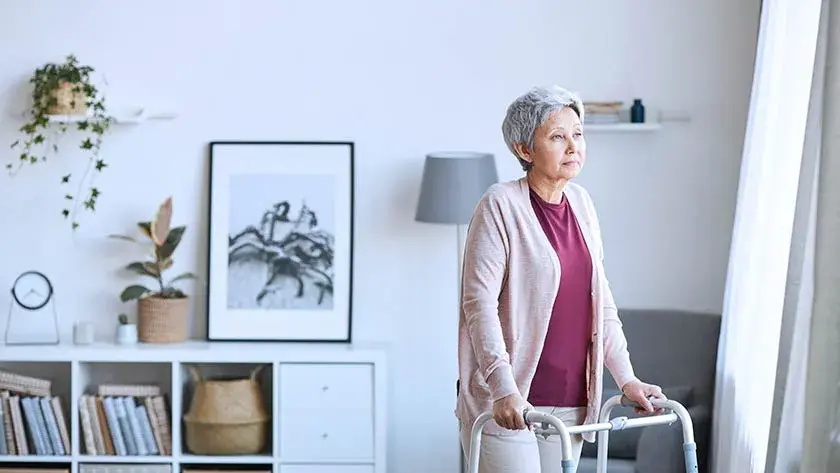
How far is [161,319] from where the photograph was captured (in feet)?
15.4

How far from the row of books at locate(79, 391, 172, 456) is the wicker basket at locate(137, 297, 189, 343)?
0.85 feet

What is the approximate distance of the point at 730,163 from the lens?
4770 mm

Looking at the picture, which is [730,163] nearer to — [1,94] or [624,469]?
[624,469]

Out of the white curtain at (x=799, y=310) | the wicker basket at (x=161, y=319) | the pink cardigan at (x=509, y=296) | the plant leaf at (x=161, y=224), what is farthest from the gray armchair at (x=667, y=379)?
the plant leaf at (x=161, y=224)

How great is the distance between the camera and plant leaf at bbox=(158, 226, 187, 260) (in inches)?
186

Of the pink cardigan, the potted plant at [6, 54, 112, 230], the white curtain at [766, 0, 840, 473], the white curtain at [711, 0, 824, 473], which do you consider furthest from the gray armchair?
the potted plant at [6, 54, 112, 230]

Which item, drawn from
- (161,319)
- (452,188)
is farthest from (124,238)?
(452,188)

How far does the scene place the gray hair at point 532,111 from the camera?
2.74 meters

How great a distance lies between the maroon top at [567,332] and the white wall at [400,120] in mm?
2076

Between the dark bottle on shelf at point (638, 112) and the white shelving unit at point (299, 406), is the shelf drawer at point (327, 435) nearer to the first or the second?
the white shelving unit at point (299, 406)

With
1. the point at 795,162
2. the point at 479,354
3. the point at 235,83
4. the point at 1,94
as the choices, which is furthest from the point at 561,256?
the point at 1,94

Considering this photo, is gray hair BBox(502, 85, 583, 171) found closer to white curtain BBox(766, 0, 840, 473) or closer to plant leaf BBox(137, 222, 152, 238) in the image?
white curtain BBox(766, 0, 840, 473)

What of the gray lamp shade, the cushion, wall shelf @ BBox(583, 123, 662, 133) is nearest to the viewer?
the cushion

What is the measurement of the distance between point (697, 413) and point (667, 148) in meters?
1.10
